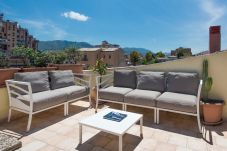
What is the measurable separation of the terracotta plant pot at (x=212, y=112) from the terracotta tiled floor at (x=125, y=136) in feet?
0.44

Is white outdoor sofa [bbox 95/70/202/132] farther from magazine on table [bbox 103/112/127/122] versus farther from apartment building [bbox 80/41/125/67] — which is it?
apartment building [bbox 80/41/125/67]

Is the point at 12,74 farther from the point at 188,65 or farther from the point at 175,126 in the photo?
the point at 188,65

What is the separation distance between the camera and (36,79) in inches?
140

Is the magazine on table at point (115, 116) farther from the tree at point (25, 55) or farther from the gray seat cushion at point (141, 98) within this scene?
the tree at point (25, 55)

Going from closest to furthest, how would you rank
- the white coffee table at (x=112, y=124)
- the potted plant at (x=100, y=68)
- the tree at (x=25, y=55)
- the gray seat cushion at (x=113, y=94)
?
1. the white coffee table at (x=112, y=124)
2. the gray seat cushion at (x=113, y=94)
3. the potted plant at (x=100, y=68)
4. the tree at (x=25, y=55)

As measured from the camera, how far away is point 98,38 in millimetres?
54406

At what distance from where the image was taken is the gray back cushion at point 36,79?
335 centimetres

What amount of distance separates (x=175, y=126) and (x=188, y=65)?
4.85 ft

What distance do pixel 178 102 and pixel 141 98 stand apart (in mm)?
714

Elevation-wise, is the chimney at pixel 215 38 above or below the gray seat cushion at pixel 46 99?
above

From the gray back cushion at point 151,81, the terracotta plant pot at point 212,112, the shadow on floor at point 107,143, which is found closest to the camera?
the shadow on floor at point 107,143

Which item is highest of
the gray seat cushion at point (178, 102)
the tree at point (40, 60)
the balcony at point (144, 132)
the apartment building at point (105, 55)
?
the apartment building at point (105, 55)

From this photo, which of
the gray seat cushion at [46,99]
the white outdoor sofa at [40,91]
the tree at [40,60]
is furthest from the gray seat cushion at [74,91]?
the tree at [40,60]

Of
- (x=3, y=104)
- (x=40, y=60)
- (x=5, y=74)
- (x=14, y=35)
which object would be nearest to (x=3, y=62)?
(x=40, y=60)
